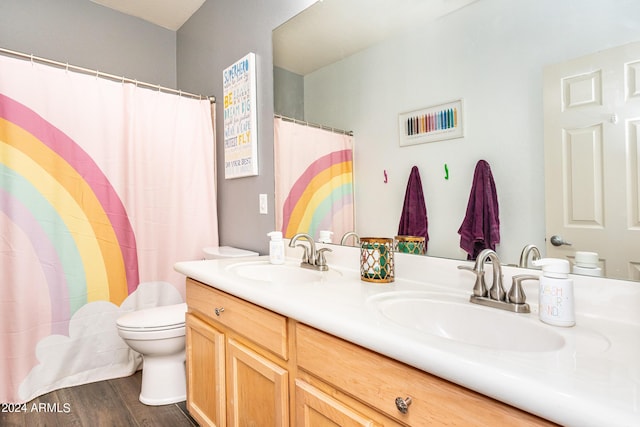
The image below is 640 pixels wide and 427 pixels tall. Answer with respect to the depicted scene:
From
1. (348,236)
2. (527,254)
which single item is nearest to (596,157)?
(527,254)

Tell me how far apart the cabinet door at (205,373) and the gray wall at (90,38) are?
6.85 feet

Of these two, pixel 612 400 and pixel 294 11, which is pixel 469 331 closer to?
pixel 612 400

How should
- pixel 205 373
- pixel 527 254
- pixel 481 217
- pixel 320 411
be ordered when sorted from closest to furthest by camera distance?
1. pixel 320 411
2. pixel 527 254
3. pixel 481 217
4. pixel 205 373

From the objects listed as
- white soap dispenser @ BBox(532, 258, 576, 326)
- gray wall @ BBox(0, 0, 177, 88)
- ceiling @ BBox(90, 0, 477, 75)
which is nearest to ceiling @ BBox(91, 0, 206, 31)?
gray wall @ BBox(0, 0, 177, 88)

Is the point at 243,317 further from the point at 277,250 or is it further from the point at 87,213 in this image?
the point at 87,213

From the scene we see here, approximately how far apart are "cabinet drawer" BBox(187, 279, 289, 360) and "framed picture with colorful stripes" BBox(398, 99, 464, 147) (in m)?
0.77

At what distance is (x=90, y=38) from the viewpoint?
8.34ft

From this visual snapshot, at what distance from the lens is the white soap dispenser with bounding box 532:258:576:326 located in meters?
0.79

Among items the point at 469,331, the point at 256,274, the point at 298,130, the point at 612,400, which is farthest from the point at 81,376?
the point at 612,400

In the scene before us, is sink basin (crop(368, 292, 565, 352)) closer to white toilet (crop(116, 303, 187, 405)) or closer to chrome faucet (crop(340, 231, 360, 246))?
chrome faucet (crop(340, 231, 360, 246))

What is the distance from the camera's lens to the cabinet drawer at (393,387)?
0.59 meters

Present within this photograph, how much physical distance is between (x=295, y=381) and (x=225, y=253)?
118cm

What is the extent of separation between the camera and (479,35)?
1122 millimetres

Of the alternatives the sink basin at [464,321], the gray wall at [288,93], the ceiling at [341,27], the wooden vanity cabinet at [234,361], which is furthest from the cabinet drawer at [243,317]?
the ceiling at [341,27]
